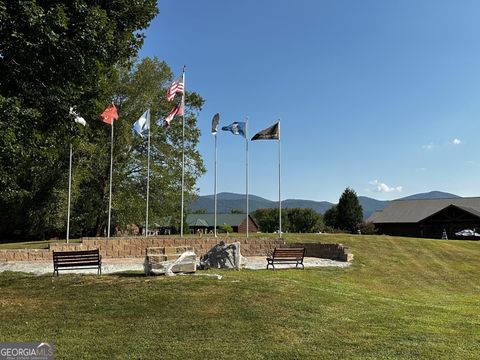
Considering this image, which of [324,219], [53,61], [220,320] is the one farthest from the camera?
[324,219]

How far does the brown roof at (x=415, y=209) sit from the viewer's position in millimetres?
61144

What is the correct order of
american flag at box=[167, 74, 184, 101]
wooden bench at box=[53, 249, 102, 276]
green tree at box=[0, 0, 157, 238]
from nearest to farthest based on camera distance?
1. green tree at box=[0, 0, 157, 238]
2. wooden bench at box=[53, 249, 102, 276]
3. american flag at box=[167, 74, 184, 101]

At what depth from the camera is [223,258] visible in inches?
637

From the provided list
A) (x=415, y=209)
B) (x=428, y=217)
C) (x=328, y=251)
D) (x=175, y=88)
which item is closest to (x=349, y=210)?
(x=415, y=209)

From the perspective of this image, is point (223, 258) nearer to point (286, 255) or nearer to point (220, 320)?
point (286, 255)

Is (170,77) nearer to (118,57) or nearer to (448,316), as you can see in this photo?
(118,57)

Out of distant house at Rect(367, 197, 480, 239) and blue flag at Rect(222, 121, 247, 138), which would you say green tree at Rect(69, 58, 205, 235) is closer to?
blue flag at Rect(222, 121, 247, 138)

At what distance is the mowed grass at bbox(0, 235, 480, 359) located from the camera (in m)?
6.87

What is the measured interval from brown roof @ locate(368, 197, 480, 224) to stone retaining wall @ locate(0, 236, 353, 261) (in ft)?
131

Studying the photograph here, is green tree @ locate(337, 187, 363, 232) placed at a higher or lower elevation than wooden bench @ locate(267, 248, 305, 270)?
A: higher

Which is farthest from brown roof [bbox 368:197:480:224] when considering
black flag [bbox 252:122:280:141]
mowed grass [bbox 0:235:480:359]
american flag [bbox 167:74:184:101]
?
mowed grass [bbox 0:235:480:359]

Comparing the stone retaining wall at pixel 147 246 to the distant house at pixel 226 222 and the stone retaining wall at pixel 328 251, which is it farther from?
the distant house at pixel 226 222

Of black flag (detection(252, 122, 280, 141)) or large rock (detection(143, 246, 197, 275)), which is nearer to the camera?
large rock (detection(143, 246, 197, 275))

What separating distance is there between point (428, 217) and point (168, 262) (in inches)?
1966
